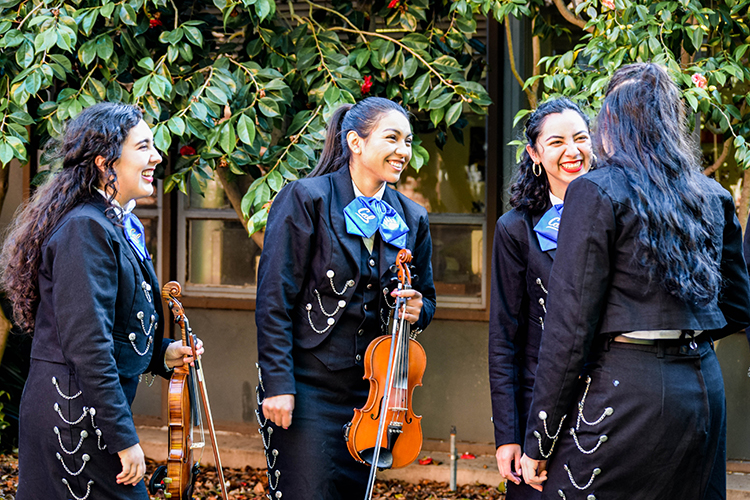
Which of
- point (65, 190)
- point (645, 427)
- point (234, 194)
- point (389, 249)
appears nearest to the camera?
point (645, 427)

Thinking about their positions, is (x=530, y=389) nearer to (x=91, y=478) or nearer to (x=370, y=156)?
(x=370, y=156)

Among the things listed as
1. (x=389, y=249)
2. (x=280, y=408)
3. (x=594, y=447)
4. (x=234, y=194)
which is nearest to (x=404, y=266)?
(x=389, y=249)

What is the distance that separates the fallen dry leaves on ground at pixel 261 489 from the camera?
491 cm

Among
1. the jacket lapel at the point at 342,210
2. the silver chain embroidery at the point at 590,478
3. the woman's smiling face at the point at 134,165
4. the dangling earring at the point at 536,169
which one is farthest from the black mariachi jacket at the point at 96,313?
the dangling earring at the point at 536,169

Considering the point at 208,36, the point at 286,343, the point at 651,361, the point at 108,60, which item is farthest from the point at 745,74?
the point at 108,60

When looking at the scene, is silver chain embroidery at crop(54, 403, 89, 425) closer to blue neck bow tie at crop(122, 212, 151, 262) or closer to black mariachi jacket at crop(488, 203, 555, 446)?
blue neck bow tie at crop(122, 212, 151, 262)

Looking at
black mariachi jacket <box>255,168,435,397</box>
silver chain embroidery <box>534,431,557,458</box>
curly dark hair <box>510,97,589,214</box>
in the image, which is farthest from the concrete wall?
silver chain embroidery <box>534,431,557,458</box>

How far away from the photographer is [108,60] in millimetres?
4172

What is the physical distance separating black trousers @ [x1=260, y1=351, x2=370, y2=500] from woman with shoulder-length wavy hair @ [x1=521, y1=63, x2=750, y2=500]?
91 centimetres

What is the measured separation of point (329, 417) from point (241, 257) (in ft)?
10.3

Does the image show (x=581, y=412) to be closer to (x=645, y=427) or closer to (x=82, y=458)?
(x=645, y=427)

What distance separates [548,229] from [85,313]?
1579mm

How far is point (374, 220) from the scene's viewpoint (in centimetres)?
305

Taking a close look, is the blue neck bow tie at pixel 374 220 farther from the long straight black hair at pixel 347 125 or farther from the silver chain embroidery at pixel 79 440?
the silver chain embroidery at pixel 79 440
